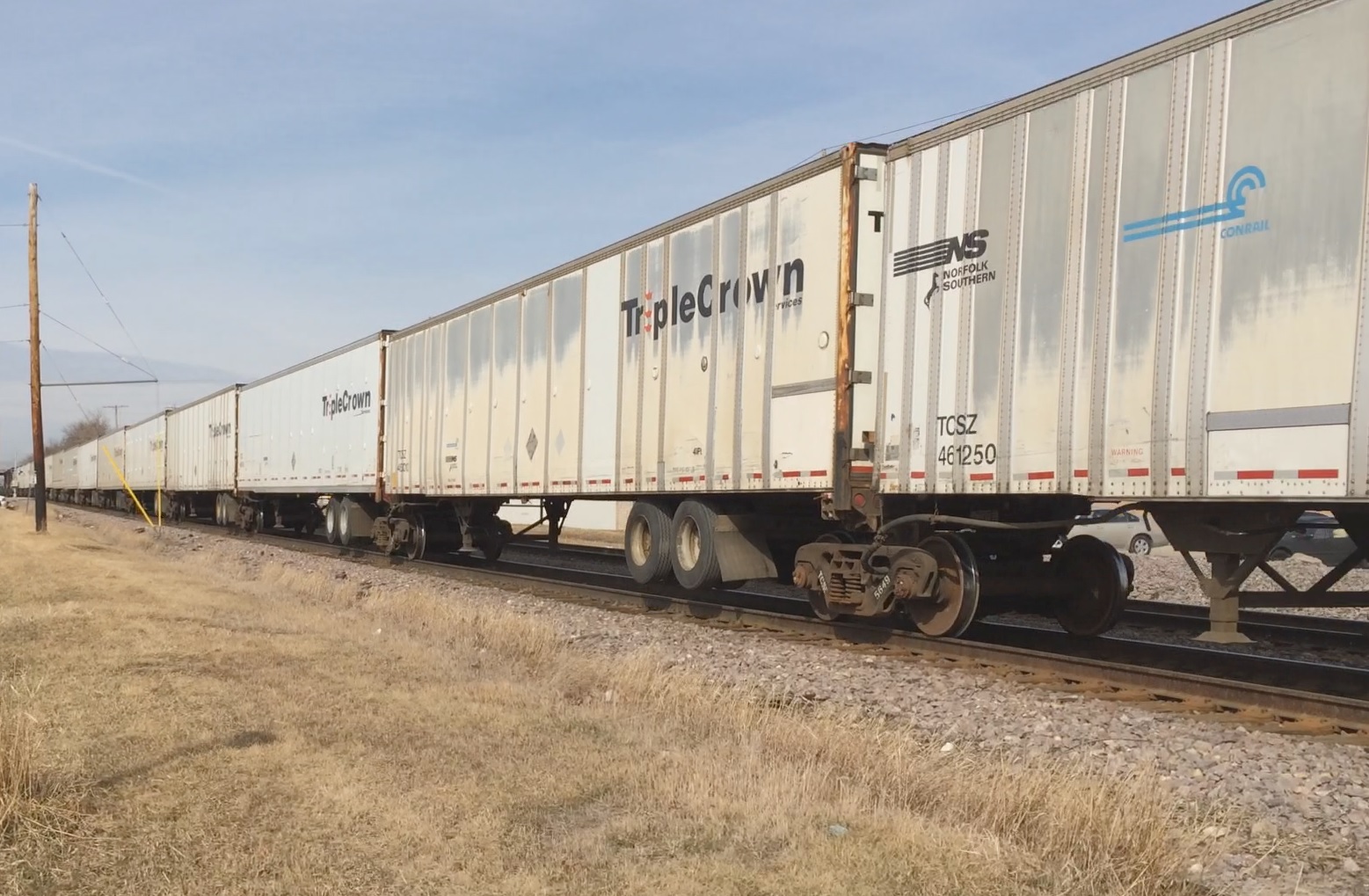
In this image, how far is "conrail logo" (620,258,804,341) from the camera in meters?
11.1

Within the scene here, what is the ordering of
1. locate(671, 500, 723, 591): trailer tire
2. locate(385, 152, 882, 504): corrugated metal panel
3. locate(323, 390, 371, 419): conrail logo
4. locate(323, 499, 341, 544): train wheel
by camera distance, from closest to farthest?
locate(385, 152, 882, 504): corrugated metal panel → locate(671, 500, 723, 591): trailer tire → locate(323, 390, 371, 419): conrail logo → locate(323, 499, 341, 544): train wheel

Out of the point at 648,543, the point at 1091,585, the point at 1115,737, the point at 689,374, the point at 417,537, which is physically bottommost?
the point at 417,537

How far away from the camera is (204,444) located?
123 ft

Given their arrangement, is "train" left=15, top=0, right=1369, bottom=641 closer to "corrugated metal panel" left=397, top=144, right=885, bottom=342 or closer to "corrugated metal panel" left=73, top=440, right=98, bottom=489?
"corrugated metal panel" left=397, top=144, right=885, bottom=342

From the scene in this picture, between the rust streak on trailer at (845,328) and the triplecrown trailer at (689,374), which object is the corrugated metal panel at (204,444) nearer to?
the triplecrown trailer at (689,374)

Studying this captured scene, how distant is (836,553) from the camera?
418 inches

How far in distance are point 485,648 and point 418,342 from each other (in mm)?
12317

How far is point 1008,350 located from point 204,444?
1359 inches

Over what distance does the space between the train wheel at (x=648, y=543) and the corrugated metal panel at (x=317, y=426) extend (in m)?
9.65

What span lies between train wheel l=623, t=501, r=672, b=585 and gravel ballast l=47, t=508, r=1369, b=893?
127cm

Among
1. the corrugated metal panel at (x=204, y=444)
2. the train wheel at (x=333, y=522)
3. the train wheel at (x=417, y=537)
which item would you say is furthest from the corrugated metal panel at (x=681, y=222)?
the corrugated metal panel at (x=204, y=444)

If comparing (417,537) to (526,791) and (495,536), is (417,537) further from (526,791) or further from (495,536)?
(526,791)

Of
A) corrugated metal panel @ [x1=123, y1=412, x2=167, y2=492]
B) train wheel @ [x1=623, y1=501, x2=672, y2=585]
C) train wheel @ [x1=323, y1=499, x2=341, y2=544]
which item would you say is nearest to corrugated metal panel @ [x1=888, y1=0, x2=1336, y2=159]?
train wheel @ [x1=623, y1=501, x2=672, y2=585]

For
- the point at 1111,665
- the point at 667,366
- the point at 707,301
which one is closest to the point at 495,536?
the point at 667,366
